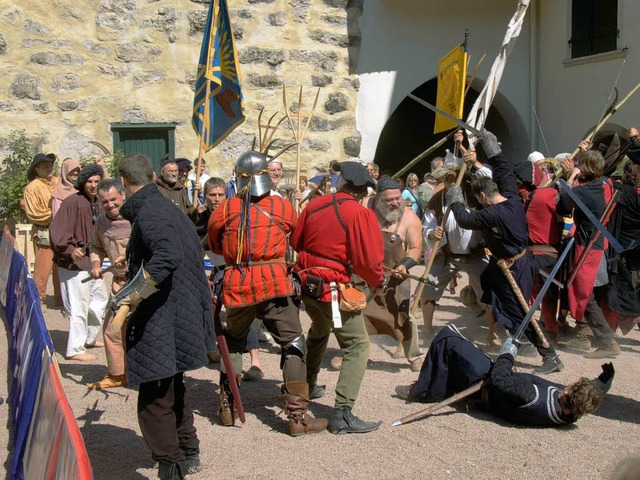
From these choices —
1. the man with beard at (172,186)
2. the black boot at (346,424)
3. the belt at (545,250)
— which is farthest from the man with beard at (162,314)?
the belt at (545,250)

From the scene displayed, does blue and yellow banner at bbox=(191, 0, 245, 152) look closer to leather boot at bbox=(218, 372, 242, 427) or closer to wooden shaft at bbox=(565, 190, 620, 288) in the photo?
leather boot at bbox=(218, 372, 242, 427)

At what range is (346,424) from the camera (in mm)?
5199

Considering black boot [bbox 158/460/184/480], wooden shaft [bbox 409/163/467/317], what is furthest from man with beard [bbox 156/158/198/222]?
black boot [bbox 158/460/184/480]

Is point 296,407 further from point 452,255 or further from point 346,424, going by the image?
point 452,255

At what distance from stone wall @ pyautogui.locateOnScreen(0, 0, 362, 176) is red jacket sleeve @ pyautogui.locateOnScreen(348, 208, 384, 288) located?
8.23 m

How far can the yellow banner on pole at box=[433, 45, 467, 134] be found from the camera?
7.63 m

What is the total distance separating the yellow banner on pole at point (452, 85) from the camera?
25.0 feet

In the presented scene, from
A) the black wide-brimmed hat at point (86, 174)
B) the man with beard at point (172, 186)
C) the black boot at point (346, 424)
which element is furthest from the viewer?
the man with beard at point (172, 186)

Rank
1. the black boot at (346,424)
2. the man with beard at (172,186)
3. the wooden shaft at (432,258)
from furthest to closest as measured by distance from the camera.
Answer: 1. the man with beard at (172,186)
2. the wooden shaft at (432,258)
3. the black boot at (346,424)

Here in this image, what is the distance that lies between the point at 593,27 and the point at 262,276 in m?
10.5

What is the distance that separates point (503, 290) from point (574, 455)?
2160mm

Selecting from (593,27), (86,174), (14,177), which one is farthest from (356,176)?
(593,27)

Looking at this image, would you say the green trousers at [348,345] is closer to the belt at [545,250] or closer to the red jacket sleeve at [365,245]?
the red jacket sleeve at [365,245]

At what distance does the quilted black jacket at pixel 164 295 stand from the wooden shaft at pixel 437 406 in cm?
157
